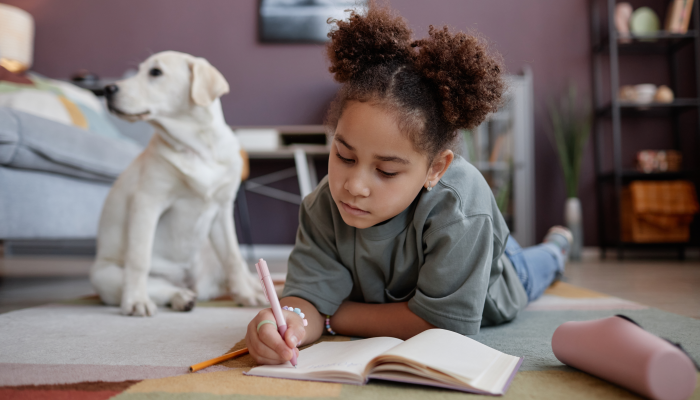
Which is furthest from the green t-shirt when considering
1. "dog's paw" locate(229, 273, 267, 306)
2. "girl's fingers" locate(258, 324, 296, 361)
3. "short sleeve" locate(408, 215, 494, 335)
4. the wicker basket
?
the wicker basket

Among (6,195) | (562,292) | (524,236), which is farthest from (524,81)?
(6,195)

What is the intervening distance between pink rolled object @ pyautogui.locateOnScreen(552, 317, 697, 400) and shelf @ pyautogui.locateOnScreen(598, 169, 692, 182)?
2782 mm

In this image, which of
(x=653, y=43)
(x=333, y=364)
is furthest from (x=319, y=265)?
(x=653, y=43)

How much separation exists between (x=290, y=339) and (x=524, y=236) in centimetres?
280

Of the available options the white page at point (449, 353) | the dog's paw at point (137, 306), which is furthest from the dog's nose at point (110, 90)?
the white page at point (449, 353)

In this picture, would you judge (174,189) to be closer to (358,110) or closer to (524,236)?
(358,110)

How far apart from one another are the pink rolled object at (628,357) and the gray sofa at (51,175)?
158 cm

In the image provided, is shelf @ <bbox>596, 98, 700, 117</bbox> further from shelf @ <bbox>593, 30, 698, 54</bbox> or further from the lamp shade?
the lamp shade

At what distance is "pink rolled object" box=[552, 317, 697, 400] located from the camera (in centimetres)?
52

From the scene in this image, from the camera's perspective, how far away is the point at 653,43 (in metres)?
3.29

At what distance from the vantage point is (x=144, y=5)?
3.58 metres

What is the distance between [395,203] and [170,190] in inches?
29.1

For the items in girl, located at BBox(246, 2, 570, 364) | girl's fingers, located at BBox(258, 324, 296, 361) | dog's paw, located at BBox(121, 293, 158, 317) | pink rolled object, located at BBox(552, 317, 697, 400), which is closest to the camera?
pink rolled object, located at BBox(552, 317, 697, 400)

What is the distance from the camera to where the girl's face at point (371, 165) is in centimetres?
73
